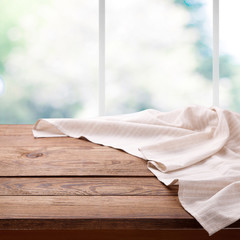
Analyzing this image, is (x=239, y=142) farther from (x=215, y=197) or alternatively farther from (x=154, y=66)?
(x=154, y=66)

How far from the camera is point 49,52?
11.7 ft

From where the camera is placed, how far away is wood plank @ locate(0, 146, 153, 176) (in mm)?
917

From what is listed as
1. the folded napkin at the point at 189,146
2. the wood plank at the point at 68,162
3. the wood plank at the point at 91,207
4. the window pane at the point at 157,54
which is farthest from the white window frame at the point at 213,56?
the wood plank at the point at 91,207

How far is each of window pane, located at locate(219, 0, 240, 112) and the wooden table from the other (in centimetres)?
295

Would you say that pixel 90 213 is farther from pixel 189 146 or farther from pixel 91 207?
pixel 189 146

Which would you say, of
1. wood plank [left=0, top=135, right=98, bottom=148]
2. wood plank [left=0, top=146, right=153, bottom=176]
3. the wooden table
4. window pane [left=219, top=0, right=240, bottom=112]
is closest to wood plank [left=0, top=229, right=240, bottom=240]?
the wooden table

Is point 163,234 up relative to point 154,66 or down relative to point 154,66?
down

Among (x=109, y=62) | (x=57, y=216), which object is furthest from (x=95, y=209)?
(x=109, y=62)

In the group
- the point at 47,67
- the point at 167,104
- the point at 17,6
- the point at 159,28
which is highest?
the point at 17,6

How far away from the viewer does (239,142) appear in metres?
1.21

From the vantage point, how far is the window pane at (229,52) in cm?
366

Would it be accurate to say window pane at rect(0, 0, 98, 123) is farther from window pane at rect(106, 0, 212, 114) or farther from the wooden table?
the wooden table

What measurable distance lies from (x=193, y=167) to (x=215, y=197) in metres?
0.24

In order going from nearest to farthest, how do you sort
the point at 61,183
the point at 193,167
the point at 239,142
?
the point at 61,183 < the point at 193,167 < the point at 239,142
